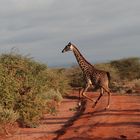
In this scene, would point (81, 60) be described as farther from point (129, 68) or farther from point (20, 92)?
point (129, 68)

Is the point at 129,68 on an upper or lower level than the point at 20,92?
upper

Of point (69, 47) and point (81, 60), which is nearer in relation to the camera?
point (69, 47)

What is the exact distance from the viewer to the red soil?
16.1 m

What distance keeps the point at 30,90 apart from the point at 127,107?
206 inches

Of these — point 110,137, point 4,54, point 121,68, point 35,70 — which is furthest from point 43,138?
point 121,68

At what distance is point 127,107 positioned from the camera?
2281cm

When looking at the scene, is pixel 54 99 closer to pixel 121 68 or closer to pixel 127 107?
pixel 127 107

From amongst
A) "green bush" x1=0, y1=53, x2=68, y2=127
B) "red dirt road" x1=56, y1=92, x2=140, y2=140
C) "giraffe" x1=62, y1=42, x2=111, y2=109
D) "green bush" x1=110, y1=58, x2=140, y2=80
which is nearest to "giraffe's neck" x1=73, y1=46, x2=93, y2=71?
"giraffe" x1=62, y1=42, x2=111, y2=109

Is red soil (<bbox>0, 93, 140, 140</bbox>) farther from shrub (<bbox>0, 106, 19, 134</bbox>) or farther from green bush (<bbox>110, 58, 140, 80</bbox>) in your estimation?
green bush (<bbox>110, 58, 140, 80</bbox>)

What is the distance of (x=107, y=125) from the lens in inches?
700

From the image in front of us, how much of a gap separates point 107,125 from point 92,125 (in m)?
0.58

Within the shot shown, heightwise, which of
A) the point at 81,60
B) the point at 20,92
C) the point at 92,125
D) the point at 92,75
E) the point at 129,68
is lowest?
the point at 92,125

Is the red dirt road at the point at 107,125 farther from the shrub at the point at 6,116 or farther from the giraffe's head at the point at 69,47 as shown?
the giraffe's head at the point at 69,47

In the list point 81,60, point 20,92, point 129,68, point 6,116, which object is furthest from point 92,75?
point 129,68
